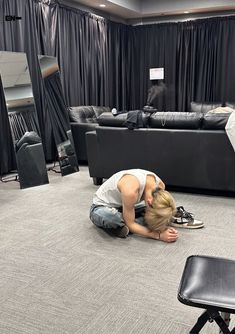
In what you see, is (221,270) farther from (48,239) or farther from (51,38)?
(51,38)

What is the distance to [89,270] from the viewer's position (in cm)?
226

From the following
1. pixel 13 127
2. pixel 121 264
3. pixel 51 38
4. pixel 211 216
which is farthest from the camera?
pixel 51 38

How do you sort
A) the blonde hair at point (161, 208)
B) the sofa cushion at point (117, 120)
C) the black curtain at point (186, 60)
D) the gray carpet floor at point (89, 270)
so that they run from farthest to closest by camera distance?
the black curtain at point (186, 60) → the sofa cushion at point (117, 120) → the blonde hair at point (161, 208) → the gray carpet floor at point (89, 270)

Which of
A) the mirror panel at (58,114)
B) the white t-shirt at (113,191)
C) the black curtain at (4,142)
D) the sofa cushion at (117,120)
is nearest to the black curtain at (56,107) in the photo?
the mirror panel at (58,114)

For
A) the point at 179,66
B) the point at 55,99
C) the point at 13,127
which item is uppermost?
the point at 179,66

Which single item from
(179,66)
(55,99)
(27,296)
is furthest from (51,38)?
(27,296)

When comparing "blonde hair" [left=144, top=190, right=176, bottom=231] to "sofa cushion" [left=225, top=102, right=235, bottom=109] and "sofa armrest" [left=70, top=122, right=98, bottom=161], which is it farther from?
"sofa cushion" [left=225, top=102, right=235, bottom=109]

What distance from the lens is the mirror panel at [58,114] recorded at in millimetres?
4844

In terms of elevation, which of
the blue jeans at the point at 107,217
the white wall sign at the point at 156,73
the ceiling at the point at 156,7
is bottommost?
the blue jeans at the point at 107,217

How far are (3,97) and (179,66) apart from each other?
159 inches

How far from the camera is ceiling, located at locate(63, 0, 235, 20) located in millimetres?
6320

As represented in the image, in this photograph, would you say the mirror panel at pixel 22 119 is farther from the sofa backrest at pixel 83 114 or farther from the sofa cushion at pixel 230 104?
the sofa cushion at pixel 230 104

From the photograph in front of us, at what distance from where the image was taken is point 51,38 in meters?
5.45

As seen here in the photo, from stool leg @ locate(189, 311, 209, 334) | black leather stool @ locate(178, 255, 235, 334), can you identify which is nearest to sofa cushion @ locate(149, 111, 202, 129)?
black leather stool @ locate(178, 255, 235, 334)
